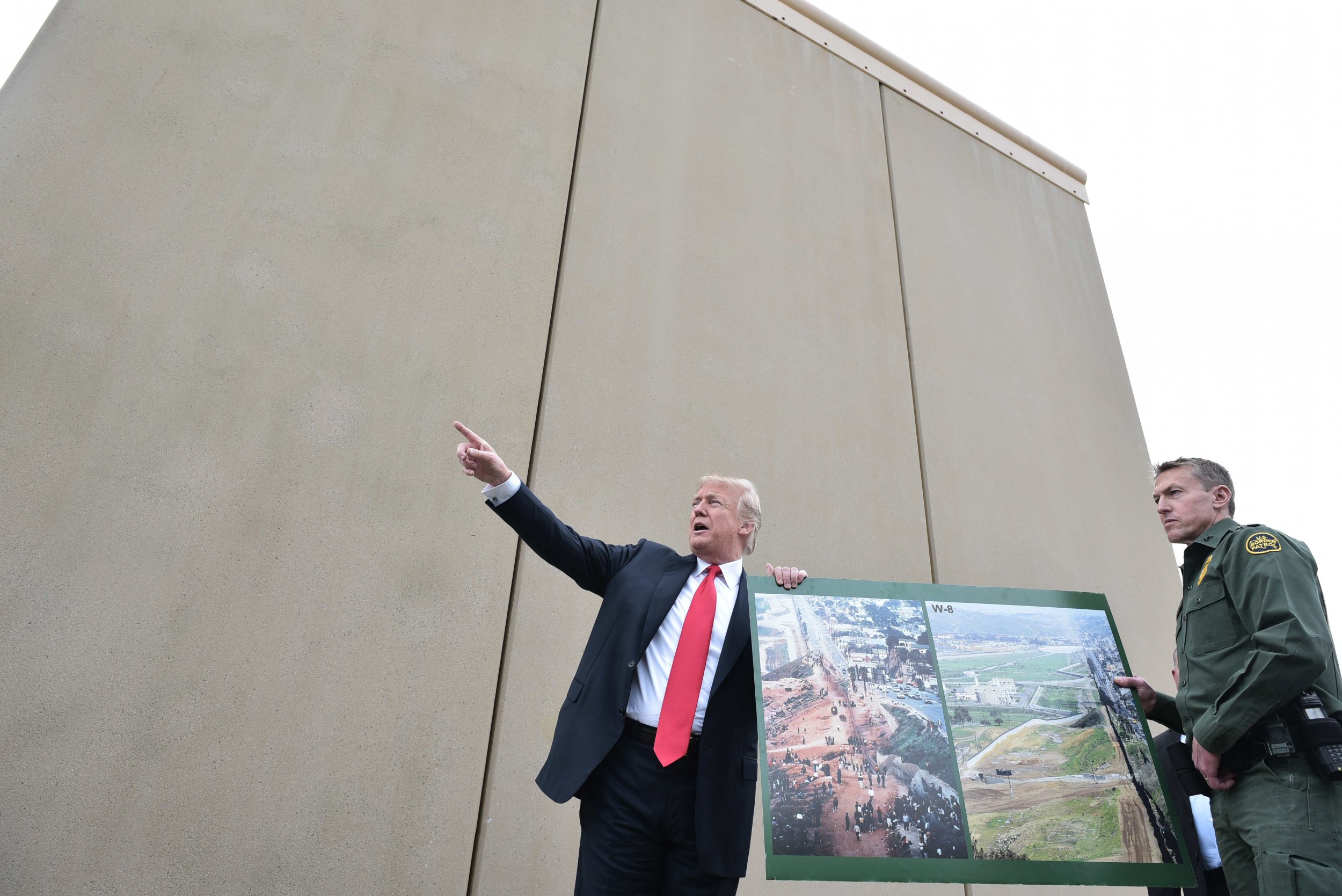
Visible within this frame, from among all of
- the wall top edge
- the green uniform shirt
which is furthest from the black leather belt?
the wall top edge

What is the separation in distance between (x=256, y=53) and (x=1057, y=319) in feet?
13.4

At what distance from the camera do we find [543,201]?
128 inches

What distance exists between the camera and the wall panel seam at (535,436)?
2.36 meters

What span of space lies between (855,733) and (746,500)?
2.03 feet

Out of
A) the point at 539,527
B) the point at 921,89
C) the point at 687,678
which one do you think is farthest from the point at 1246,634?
the point at 921,89

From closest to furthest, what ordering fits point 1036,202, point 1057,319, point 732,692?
point 732,692 < point 1057,319 < point 1036,202

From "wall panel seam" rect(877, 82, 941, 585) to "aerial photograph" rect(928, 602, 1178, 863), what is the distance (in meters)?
1.41

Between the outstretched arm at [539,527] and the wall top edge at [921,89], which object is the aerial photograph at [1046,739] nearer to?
the outstretched arm at [539,527]

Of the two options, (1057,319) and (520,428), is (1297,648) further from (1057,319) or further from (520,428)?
(1057,319)

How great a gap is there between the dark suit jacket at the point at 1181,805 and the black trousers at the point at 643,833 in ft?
3.61

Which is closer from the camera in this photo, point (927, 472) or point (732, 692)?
point (732, 692)

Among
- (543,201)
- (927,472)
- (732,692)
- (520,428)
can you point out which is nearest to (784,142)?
(543,201)

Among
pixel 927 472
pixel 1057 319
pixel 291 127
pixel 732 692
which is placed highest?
pixel 1057 319

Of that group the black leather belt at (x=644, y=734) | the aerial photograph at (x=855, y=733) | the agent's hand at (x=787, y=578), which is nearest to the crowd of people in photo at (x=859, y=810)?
the aerial photograph at (x=855, y=733)
